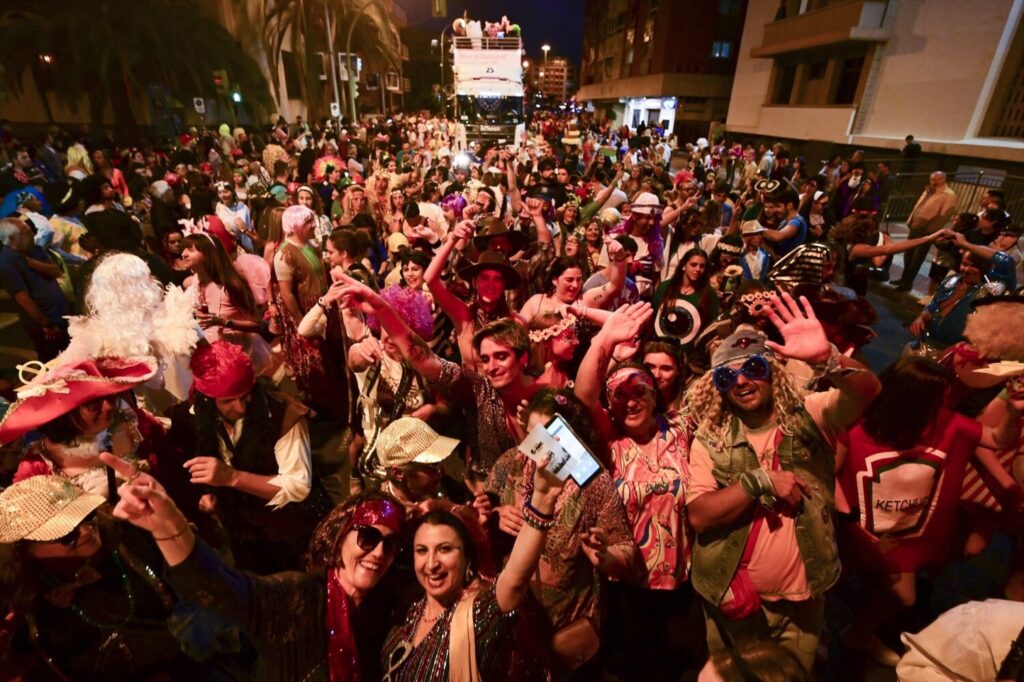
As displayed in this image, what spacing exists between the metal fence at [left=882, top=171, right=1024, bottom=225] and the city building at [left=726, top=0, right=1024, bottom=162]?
1.13m

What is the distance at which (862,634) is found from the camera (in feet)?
8.98

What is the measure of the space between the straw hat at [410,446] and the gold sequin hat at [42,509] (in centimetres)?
106

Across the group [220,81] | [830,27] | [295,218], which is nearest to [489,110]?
[220,81]

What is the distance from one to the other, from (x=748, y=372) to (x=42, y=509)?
2768 mm

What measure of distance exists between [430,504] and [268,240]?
480 cm

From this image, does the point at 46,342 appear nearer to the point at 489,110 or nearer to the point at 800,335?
the point at 800,335

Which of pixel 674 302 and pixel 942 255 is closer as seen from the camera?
pixel 674 302

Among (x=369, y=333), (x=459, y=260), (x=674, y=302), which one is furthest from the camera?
(x=459, y=260)

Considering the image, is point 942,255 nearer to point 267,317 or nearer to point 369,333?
point 369,333

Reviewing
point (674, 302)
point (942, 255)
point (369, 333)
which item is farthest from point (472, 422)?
point (942, 255)

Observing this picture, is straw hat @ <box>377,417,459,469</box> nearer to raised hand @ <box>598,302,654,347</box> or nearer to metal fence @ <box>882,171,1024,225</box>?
raised hand @ <box>598,302,654,347</box>

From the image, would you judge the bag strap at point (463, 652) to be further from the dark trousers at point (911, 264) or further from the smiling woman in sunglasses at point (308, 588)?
the dark trousers at point (911, 264)

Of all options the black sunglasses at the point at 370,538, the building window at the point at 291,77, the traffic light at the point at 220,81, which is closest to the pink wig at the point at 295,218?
the black sunglasses at the point at 370,538

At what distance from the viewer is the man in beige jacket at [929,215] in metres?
8.22
